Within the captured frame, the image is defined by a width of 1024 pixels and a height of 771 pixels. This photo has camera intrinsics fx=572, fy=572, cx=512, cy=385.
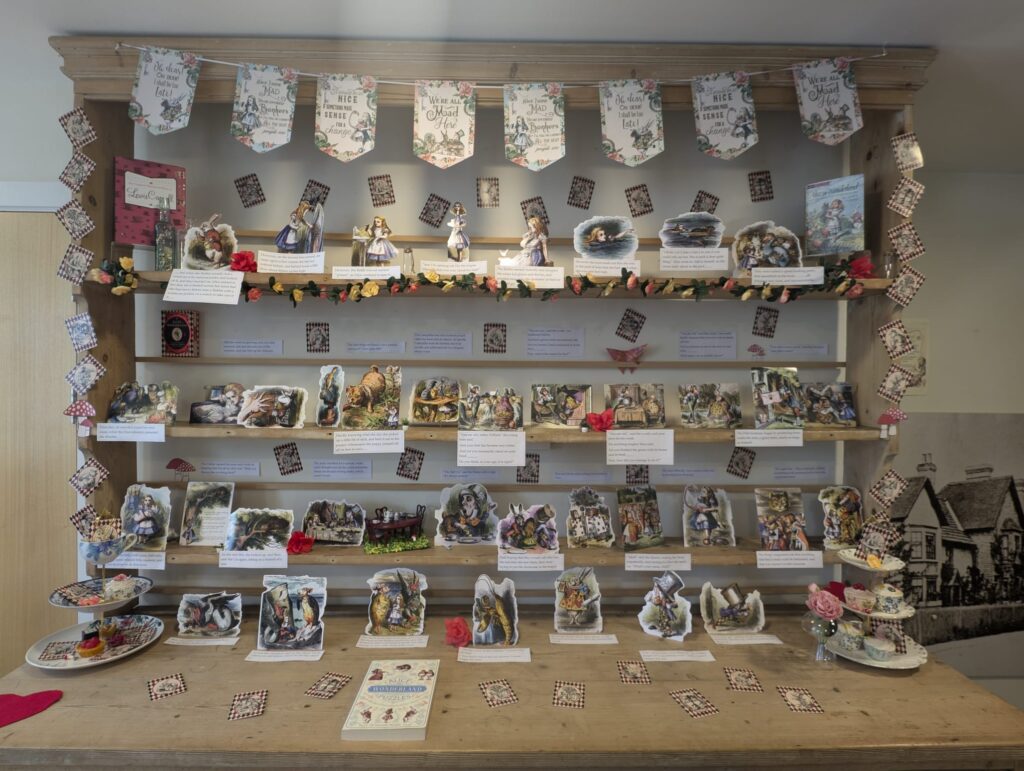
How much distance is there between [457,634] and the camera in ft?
5.85

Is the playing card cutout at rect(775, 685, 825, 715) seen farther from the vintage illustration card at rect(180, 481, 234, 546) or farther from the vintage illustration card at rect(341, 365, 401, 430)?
the vintage illustration card at rect(180, 481, 234, 546)

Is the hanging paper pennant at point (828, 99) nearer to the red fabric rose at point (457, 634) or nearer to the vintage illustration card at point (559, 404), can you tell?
the vintage illustration card at point (559, 404)

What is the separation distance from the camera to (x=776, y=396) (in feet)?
6.26

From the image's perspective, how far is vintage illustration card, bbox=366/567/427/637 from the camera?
186 centimetres

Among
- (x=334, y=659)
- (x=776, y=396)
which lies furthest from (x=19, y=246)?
(x=776, y=396)

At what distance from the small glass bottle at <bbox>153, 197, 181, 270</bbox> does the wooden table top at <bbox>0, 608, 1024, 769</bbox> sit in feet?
4.04

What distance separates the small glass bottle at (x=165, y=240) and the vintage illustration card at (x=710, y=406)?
1.76 m

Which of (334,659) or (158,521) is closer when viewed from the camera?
(334,659)

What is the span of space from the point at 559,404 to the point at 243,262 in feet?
3.62

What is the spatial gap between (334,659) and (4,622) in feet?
5.33

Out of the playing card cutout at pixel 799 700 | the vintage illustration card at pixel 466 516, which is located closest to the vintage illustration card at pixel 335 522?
the vintage illustration card at pixel 466 516

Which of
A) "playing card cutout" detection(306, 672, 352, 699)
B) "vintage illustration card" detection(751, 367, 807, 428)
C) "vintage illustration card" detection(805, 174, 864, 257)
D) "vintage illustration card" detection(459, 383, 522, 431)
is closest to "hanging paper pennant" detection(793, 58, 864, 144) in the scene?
"vintage illustration card" detection(805, 174, 864, 257)

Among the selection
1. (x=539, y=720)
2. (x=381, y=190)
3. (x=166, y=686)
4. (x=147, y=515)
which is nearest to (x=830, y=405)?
(x=539, y=720)

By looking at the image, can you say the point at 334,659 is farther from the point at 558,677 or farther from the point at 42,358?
the point at 42,358
